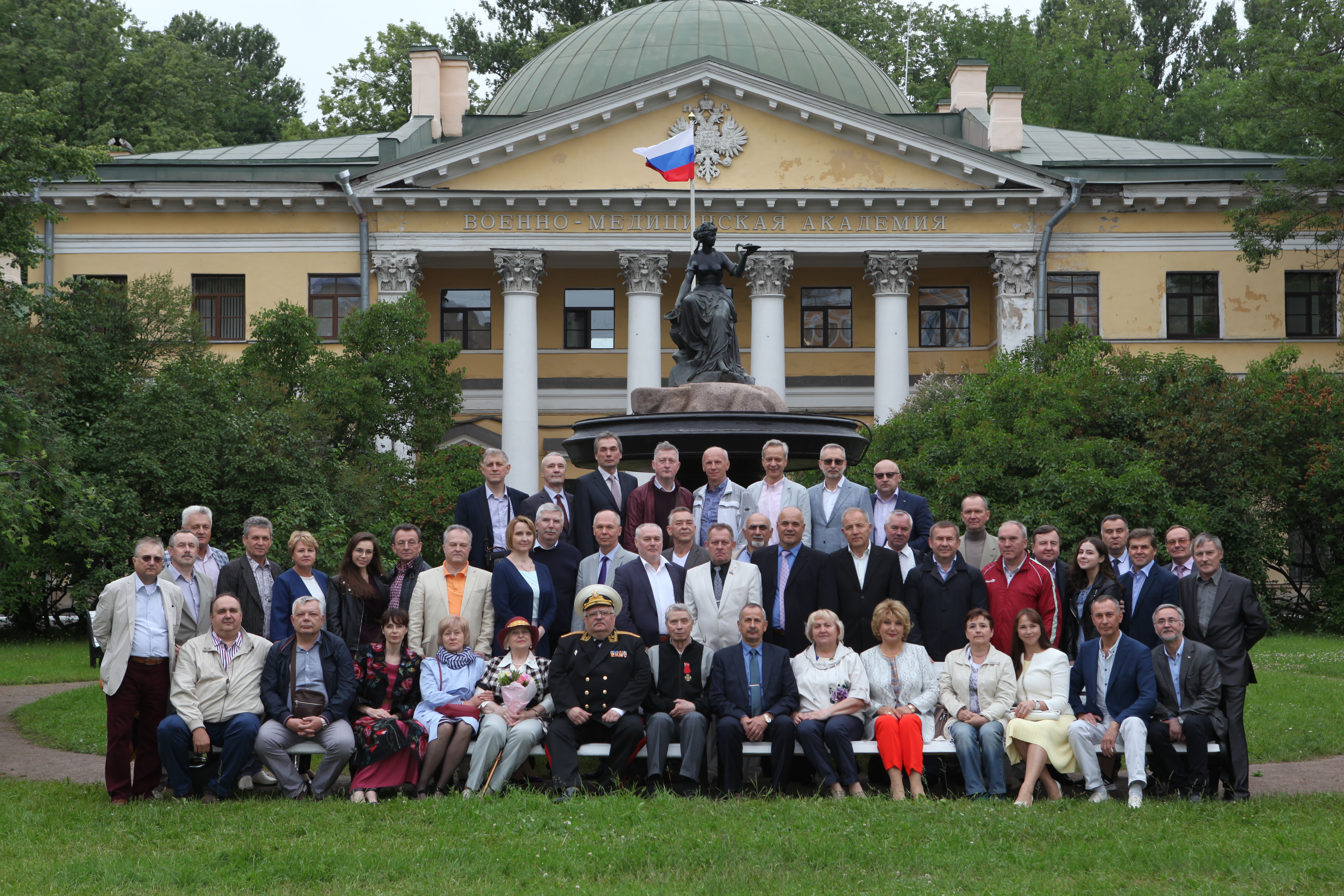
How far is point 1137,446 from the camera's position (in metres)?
25.5

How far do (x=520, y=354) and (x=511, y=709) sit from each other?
1003 inches

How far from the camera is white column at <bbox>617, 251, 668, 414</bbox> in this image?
34.7 m

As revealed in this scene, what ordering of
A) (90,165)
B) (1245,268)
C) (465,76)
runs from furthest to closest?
1. (465,76)
2. (1245,268)
3. (90,165)

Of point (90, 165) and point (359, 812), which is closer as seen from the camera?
point (359, 812)

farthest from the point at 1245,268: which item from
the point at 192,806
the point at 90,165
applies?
the point at 192,806

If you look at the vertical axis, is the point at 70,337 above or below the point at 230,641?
above

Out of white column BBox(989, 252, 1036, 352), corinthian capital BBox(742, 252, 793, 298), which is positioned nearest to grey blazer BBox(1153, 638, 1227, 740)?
corinthian capital BBox(742, 252, 793, 298)

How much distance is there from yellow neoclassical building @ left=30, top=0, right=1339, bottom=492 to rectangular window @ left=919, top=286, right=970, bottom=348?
0.21 ft

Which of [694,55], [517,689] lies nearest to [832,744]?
[517,689]

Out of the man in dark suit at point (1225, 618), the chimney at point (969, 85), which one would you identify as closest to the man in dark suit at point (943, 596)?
the man in dark suit at point (1225, 618)

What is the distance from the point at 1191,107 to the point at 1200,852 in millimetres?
49824

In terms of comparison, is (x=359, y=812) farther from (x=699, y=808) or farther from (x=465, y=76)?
(x=465, y=76)

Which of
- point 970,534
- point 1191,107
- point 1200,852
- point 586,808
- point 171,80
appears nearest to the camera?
point 1200,852

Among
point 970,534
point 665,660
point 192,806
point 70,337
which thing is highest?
point 70,337
